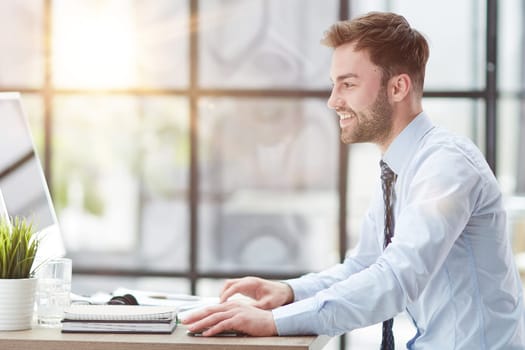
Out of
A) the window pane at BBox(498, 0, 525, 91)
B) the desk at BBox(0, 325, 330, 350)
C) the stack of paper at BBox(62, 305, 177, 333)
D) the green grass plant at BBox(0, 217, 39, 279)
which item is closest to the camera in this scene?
the desk at BBox(0, 325, 330, 350)

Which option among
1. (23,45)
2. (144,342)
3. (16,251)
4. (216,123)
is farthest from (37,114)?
(144,342)

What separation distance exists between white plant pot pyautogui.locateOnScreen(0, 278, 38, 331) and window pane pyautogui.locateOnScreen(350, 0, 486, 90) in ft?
8.41

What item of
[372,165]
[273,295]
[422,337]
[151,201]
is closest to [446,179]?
[422,337]

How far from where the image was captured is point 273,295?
2.51m

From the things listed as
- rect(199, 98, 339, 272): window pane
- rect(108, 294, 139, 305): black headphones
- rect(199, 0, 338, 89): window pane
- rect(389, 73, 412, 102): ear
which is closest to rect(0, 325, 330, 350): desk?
rect(108, 294, 139, 305): black headphones

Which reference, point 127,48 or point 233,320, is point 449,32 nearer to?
point 127,48

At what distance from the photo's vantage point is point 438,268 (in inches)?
85.5

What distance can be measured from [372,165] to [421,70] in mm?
1831

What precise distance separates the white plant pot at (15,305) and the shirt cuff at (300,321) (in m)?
0.61

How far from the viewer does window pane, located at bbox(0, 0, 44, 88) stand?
175 inches

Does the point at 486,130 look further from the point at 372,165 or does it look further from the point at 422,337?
the point at 422,337

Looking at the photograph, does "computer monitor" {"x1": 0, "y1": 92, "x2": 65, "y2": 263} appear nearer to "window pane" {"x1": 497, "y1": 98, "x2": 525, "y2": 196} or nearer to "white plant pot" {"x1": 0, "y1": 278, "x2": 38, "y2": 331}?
"white plant pot" {"x1": 0, "y1": 278, "x2": 38, "y2": 331}

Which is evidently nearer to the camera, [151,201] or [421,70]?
[421,70]

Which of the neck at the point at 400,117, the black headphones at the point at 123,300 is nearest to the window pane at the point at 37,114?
the black headphones at the point at 123,300
